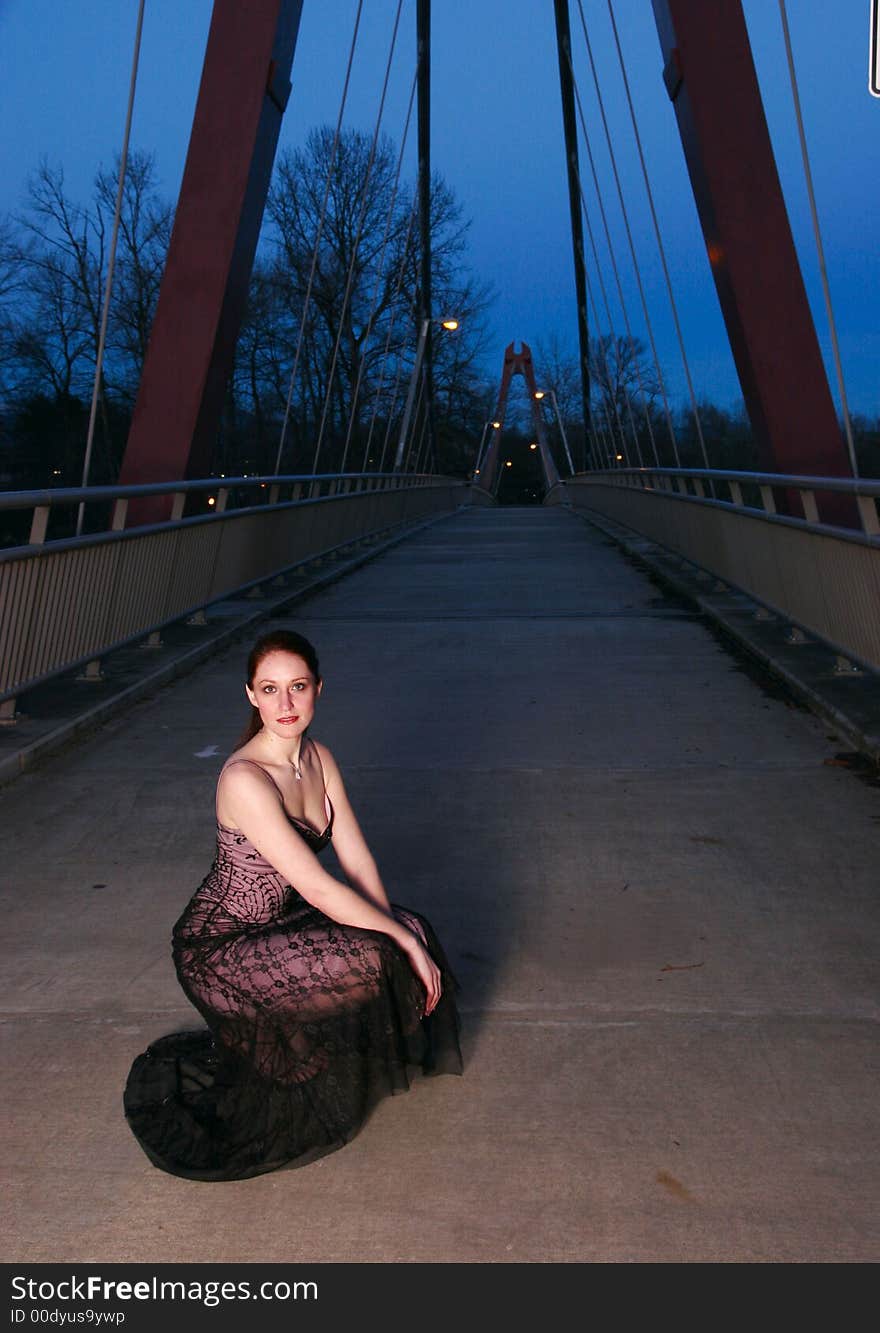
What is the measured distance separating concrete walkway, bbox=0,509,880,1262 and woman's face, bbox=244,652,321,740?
31.5 inches

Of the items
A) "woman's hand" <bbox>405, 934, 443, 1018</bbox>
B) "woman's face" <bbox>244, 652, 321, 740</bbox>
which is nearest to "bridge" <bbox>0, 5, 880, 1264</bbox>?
"woman's hand" <bbox>405, 934, 443, 1018</bbox>

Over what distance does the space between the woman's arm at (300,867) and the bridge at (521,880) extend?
0.31 metres

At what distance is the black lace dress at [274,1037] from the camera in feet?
9.66

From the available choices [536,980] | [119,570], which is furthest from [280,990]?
[119,570]

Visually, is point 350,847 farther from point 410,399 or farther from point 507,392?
point 507,392

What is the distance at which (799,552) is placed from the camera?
27.8 feet

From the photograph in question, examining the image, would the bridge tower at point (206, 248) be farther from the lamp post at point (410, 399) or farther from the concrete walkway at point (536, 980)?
the lamp post at point (410, 399)

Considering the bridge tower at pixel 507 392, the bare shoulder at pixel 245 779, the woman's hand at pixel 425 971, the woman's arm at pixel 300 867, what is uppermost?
the bridge tower at pixel 507 392

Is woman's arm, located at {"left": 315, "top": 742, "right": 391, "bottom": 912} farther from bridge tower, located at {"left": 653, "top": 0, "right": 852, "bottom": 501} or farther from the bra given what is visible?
bridge tower, located at {"left": 653, "top": 0, "right": 852, "bottom": 501}

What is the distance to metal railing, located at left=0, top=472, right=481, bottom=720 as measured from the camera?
22.1ft

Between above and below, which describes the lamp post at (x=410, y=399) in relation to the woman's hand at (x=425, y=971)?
above

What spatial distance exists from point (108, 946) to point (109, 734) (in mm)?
3103

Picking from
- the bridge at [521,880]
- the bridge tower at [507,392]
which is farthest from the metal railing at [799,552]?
the bridge tower at [507,392]
